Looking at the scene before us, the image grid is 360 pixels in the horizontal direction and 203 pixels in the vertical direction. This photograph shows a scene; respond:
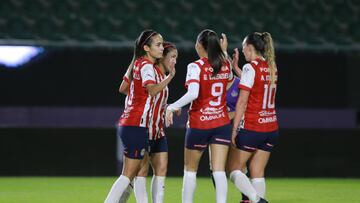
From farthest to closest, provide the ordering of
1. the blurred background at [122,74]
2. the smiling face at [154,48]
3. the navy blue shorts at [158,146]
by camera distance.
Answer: the blurred background at [122,74], the navy blue shorts at [158,146], the smiling face at [154,48]

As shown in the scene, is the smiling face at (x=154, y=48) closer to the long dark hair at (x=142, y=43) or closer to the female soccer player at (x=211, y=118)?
the long dark hair at (x=142, y=43)

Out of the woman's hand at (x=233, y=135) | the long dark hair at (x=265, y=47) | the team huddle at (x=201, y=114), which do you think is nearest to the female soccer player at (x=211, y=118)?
the team huddle at (x=201, y=114)

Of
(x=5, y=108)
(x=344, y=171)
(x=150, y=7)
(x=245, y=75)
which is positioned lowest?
(x=344, y=171)

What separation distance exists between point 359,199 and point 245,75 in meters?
2.80

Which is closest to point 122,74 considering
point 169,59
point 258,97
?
point 169,59

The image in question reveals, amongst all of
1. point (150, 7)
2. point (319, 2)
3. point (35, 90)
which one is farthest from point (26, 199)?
point (319, 2)

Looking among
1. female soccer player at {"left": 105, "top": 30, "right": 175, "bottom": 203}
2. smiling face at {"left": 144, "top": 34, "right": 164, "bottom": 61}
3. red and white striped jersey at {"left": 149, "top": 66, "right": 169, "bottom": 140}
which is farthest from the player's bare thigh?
smiling face at {"left": 144, "top": 34, "right": 164, "bottom": 61}

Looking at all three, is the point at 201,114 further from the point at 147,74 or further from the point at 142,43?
the point at 142,43

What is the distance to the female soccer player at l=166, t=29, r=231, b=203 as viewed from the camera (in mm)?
6105

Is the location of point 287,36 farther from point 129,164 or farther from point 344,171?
point 129,164

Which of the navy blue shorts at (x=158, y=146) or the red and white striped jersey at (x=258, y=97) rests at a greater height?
the red and white striped jersey at (x=258, y=97)

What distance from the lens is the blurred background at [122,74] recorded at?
37.3ft

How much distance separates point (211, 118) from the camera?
6.18 m

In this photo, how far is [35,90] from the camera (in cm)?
1212
